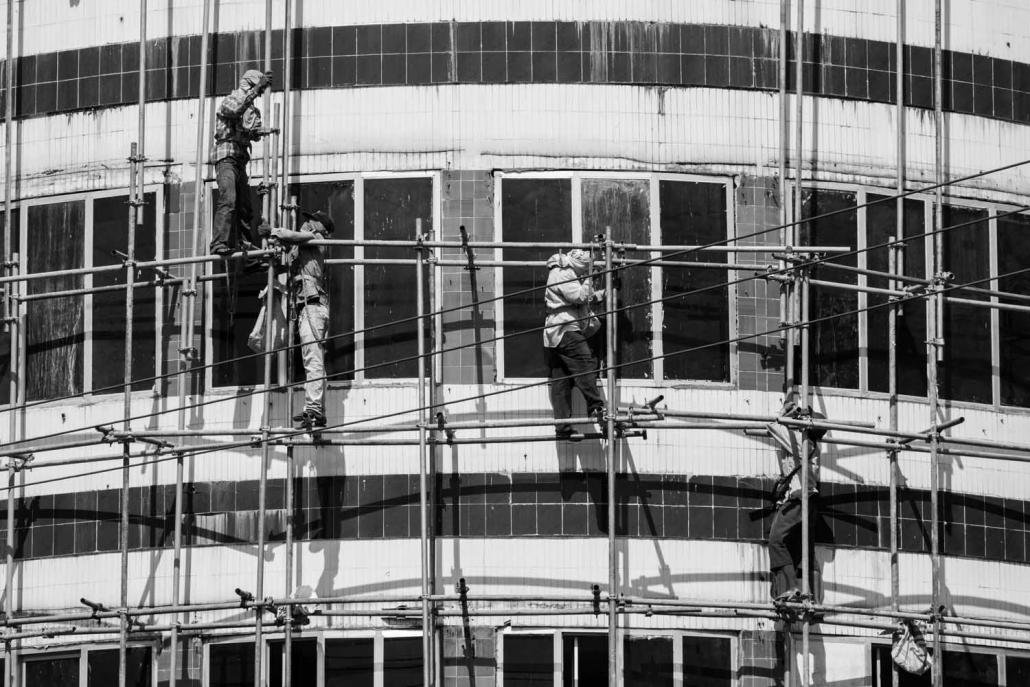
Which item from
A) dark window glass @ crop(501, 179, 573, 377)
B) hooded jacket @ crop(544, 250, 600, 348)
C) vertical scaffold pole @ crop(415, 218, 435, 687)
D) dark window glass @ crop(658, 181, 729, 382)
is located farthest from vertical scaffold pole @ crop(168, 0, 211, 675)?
dark window glass @ crop(658, 181, 729, 382)

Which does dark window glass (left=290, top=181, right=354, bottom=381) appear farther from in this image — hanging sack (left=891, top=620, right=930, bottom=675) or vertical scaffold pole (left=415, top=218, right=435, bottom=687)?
hanging sack (left=891, top=620, right=930, bottom=675)

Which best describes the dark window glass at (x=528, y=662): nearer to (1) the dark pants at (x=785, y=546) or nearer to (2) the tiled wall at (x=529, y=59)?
(1) the dark pants at (x=785, y=546)

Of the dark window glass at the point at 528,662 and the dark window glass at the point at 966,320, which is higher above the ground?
the dark window glass at the point at 966,320

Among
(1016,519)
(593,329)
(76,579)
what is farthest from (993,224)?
(76,579)

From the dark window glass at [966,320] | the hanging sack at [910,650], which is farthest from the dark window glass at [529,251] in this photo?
the hanging sack at [910,650]

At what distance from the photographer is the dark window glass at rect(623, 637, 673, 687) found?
26.7m

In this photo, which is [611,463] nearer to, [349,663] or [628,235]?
[628,235]

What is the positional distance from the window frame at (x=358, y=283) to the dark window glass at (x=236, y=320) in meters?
0.05

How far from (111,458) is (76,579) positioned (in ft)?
5.14

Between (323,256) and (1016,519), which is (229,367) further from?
(1016,519)

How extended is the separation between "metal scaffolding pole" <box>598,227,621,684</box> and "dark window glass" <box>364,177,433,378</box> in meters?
2.12

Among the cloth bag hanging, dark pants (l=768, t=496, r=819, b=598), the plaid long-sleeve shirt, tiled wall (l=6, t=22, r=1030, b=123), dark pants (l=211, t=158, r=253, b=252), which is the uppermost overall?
tiled wall (l=6, t=22, r=1030, b=123)

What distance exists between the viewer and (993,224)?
29219 millimetres

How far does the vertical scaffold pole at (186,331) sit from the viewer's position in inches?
1069
